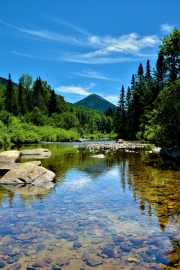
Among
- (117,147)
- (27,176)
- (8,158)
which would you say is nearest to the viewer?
(27,176)

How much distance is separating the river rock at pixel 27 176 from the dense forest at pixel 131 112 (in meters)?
11.0

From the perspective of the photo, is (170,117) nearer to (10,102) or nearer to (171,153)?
(171,153)

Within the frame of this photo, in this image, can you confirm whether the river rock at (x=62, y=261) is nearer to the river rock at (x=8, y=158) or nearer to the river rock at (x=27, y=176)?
the river rock at (x=27, y=176)

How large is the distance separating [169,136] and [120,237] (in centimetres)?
1449

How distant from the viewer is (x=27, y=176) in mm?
11227

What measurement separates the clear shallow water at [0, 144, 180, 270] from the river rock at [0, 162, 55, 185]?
2.76 feet

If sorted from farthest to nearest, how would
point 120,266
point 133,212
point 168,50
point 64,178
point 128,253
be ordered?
point 168,50 → point 64,178 → point 133,212 → point 128,253 → point 120,266

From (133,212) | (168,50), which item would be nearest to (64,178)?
(133,212)

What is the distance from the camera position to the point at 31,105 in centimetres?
9025

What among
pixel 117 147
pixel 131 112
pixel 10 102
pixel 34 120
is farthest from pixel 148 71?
pixel 117 147

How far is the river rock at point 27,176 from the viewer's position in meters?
11.0

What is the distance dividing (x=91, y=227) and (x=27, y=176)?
19.5 ft

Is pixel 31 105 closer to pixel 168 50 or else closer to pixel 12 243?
pixel 168 50

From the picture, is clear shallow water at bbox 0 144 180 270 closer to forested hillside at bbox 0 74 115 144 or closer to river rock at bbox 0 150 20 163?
river rock at bbox 0 150 20 163
